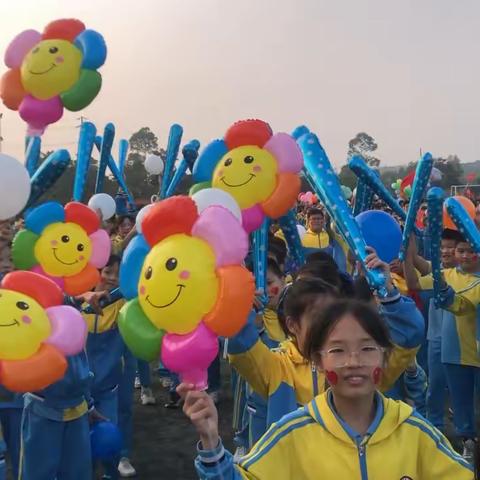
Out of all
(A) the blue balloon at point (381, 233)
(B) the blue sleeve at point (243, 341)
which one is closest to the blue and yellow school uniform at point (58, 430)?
(B) the blue sleeve at point (243, 341)

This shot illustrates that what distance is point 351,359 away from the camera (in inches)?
60.1

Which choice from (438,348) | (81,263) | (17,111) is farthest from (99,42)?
(438,348)

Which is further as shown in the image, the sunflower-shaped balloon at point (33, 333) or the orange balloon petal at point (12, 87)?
the orange balloon petal at point (12, 87)

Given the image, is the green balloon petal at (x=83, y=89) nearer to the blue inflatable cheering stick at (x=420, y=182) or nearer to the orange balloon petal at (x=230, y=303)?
the blue inflatable cheering stick at (x=420, y=182)

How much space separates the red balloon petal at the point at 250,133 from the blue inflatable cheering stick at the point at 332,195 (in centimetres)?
18

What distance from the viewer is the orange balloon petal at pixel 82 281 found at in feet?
10.4

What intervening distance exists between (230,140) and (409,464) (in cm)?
213

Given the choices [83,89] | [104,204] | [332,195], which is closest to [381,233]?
[332,195]

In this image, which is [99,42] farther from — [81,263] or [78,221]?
[81,263]

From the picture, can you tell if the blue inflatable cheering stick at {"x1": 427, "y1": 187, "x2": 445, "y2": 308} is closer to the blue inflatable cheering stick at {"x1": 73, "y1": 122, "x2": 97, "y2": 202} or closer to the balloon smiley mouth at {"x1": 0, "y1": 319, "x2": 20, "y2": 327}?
the balloon smiley mouth at {"x1": 0, "y1": 319, "x2": 20, "y2": 327}

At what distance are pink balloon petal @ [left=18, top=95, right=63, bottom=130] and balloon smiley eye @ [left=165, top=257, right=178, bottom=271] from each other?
254cm

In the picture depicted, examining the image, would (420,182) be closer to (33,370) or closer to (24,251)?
(24,251)

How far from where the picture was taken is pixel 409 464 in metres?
1.52

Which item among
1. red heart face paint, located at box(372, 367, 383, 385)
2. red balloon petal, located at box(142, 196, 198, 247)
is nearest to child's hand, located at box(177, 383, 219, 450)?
red heart face paint, located at box(372, 367, 383, 385)
